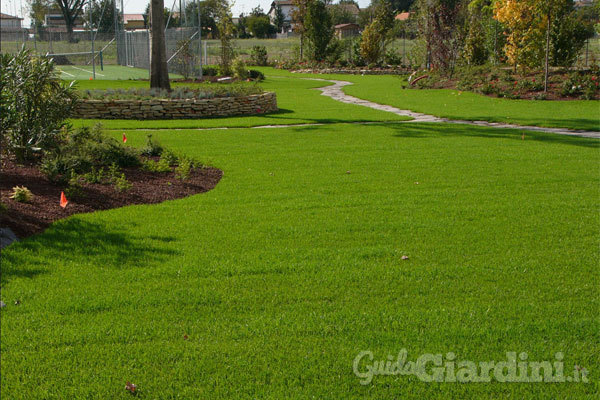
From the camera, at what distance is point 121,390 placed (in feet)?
9.97

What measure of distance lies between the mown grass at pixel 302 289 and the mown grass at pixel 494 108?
7.20 meters

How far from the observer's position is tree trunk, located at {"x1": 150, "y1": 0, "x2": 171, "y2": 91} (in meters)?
17.2

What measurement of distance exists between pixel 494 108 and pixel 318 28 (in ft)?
87.4

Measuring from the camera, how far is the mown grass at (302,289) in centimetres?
320

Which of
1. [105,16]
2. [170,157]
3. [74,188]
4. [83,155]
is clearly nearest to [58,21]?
[105,16]

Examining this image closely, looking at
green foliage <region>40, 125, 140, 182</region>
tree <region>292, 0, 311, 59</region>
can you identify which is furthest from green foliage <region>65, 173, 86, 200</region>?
tree <region>292, 0, 311, 59</region>

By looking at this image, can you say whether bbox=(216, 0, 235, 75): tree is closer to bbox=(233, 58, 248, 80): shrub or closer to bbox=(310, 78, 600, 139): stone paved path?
bbox=(233, 58, 248, 80): shrub

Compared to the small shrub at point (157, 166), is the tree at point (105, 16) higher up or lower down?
higher up

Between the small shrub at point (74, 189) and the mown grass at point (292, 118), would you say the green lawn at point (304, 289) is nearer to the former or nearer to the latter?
the small shrub at point (74, 189)

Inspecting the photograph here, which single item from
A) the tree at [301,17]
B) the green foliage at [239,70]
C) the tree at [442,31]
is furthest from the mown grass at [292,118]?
the tree at [301,17]

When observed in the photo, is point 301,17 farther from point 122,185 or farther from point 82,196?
point 82,196

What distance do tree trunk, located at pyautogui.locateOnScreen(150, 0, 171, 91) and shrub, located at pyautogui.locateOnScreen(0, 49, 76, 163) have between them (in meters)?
10.0

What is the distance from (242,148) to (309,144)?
1.29 metres

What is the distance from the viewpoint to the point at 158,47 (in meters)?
17.5
